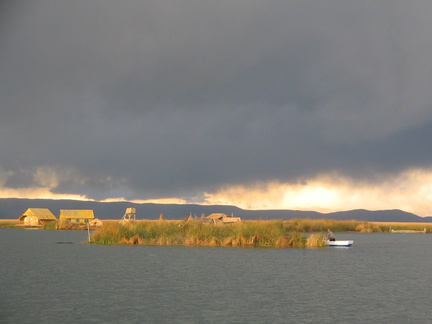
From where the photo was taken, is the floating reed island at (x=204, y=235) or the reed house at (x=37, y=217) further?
the reed house at (x=37, y=217)

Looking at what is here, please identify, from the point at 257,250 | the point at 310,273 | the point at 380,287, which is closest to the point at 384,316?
the point at 380,287

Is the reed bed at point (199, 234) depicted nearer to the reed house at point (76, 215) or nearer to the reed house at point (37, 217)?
the reed house at point (76, 215)

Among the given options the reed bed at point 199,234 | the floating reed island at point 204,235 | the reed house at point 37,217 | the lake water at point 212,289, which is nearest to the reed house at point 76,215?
the reed house at point 37,217

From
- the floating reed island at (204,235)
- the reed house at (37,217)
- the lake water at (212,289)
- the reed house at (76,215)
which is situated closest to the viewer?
the lake water at (212,289)

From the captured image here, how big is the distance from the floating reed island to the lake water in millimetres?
8402

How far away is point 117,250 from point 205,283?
2721 centimetres

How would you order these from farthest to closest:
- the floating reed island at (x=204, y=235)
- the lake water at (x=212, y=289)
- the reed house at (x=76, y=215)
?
the reed house at (x=76, y=215)
the floating reed island at (x=204, y=235)
the lake water at (x=212, y=289)

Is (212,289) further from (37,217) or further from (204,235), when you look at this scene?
(37,217)

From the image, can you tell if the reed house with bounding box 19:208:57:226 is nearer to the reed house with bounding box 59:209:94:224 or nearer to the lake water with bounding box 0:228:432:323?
the reed house with bounding box 59:209:94:224

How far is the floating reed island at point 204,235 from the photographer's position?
58.3 m

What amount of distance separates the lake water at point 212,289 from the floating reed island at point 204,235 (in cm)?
840

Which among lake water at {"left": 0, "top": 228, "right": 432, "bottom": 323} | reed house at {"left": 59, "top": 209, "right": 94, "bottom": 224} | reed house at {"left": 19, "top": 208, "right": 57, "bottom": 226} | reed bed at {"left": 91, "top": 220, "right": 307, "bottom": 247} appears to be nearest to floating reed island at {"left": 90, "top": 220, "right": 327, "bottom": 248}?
reed bed at {"left": 91, "top": 220, "right": 307, "bottom": 247}

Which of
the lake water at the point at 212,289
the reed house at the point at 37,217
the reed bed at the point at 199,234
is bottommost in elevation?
the lake water at the point at 212,289

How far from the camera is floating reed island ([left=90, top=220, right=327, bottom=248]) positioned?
58.3 m
